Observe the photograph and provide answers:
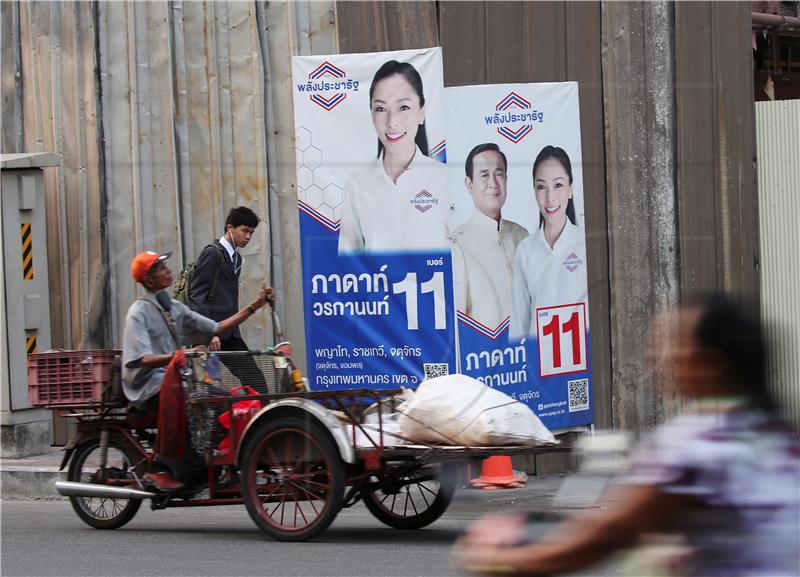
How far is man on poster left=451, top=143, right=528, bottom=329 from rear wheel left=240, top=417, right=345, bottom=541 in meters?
2.95

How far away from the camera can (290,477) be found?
8.00 metres

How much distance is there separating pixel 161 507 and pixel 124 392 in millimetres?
793

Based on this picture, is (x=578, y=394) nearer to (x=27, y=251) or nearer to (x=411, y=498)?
(x=411, y=498)

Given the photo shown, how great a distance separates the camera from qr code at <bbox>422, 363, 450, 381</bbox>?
417 inches

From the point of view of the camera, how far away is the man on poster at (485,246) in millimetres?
10617

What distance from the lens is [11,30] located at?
472 inches

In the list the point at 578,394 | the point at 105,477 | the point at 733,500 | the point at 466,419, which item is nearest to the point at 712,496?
the point at 733,500

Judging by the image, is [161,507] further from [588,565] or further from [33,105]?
[588,565]

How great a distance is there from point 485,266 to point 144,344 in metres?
3.18

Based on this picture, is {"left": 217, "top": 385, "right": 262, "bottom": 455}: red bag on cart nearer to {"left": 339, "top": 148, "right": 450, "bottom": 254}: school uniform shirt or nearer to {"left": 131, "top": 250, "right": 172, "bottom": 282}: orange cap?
{"left": 131, "top": 250, "right": 172, "bottom": 282}: orange cap

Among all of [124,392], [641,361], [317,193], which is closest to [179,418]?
[124,392]

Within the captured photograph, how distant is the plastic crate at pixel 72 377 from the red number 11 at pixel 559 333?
374 centimetres

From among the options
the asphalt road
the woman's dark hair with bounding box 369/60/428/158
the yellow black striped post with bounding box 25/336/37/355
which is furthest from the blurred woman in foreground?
the yellow black striped post with bounding box 25/336/37/355

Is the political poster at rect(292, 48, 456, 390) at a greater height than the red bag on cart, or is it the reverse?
the political poster at rect(292, 48, 456, 390)
